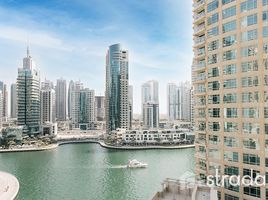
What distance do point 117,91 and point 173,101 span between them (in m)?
28.7

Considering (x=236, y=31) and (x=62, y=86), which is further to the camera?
(x=62, y=86)

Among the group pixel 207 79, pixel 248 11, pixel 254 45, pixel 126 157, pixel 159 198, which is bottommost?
pixel 126 157

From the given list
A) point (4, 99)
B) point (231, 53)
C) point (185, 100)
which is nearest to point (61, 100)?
point (4, 99)

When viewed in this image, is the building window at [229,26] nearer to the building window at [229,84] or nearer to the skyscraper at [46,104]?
the building window at [229,84]

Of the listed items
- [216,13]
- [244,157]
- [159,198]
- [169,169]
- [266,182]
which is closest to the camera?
[159,198]

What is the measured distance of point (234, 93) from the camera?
934 centimetres

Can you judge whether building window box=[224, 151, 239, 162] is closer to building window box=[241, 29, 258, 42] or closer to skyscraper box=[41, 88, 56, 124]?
building window box=[241, 29, 258, 42]

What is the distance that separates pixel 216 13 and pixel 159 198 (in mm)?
6174

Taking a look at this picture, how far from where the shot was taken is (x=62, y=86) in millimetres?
90062

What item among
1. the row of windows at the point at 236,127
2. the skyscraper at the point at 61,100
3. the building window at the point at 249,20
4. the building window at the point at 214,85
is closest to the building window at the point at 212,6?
the building window at the point at 249,20

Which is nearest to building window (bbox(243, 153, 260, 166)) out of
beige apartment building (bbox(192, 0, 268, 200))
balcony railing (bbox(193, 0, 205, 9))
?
beige apartment building (bbox(192, 0, 268, 200))

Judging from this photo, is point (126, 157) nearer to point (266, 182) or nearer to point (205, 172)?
point (205, 172)

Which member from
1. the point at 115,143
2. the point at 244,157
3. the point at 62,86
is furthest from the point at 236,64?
the point at 62,86

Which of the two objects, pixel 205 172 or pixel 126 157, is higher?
pixel 205 172
